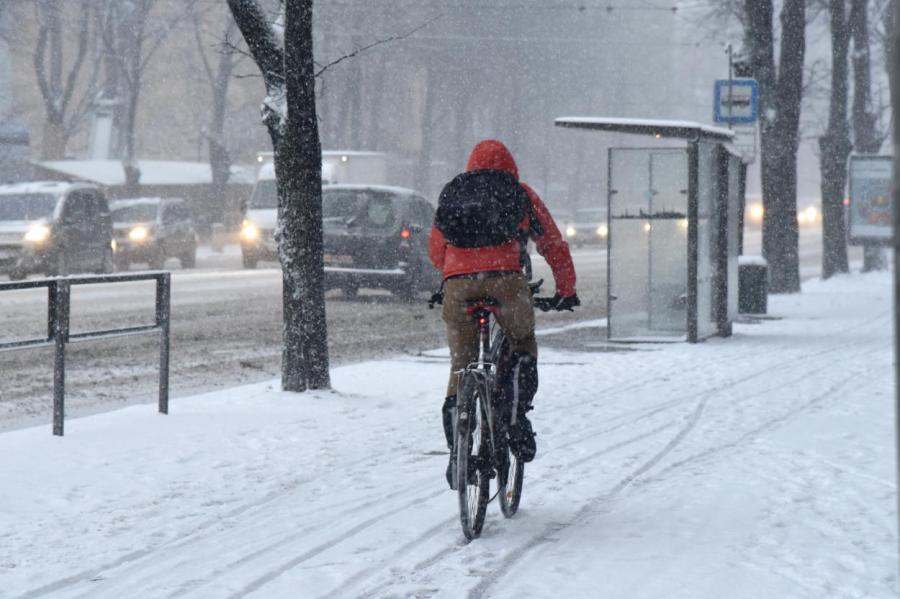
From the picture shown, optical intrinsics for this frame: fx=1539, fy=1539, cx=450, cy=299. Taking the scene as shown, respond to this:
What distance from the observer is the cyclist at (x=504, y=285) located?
6.66m

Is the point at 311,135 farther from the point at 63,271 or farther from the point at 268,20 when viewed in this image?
the point at 63,271

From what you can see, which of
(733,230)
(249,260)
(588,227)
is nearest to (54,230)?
(249,260)

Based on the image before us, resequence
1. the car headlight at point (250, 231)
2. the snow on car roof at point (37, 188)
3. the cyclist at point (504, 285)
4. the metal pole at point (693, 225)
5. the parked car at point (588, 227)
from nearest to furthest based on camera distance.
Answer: the cyclist at point (504, 285) → the metal pole at point (693, 225) → the snow on car roof at point (37, 188) → the car headlight at point (250, 231) → the parked car at point (588, 227)

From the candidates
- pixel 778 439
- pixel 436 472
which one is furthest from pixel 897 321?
pixel 778 439

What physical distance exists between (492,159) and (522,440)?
1.28 m

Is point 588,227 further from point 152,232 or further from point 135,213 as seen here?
point 152,232

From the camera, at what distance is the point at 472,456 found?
21.4 feet

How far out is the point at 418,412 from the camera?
36.7ft

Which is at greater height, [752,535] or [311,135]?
[311,135]

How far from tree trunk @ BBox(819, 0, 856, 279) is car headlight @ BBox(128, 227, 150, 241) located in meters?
15.6

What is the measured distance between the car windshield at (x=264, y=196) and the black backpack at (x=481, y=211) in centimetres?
2564

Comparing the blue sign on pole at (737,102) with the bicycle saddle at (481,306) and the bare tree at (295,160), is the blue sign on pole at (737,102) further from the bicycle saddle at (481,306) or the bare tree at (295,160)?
the bicycle saddle at (481,306)

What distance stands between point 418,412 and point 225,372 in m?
3.32

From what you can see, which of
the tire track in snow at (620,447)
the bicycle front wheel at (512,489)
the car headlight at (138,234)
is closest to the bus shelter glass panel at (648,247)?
the tire track in snow at (620,447)
